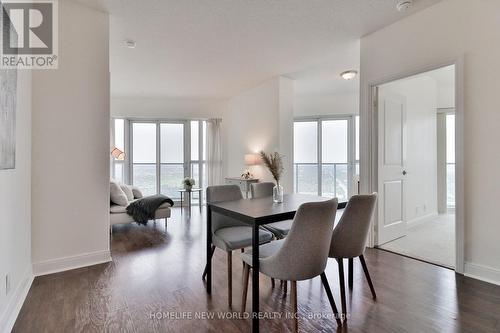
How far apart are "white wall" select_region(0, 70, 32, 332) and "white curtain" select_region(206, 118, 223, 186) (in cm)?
438

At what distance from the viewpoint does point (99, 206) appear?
2896mm

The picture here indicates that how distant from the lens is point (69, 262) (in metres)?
2.72

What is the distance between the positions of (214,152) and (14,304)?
5108 mm

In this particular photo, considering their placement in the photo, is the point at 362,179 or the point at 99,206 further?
the point at 362,179

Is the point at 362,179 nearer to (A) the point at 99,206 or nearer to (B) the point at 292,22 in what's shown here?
(B) the point at 292,22

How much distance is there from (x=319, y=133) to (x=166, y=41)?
4.31 meters

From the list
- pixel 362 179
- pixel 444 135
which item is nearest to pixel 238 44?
pixel 362 179

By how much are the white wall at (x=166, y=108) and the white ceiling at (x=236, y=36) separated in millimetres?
1255

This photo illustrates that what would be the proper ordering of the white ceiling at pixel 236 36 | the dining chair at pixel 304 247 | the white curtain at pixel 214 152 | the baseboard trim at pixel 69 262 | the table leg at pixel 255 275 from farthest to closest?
the white curtain at pixel 214 152
the white ceiling at pixel 236 36
the baseboard trim at pixel 69 262
the table leg at pixel 255 275
the dining chair at pixel 304 247

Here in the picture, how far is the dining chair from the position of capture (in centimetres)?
158

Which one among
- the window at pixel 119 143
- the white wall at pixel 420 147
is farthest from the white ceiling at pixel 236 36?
the window at pixel 119 143

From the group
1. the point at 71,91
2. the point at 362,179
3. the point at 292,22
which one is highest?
the point at 292,22

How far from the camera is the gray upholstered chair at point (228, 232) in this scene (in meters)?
2.17

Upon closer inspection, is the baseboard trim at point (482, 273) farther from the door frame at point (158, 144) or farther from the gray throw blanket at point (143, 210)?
the door frame at point (158, 144)
